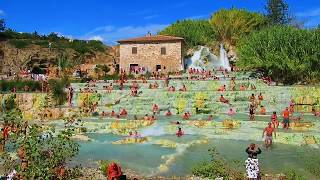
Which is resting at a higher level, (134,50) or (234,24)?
(234,24)

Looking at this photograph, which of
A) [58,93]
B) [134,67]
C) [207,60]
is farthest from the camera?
[207,60]

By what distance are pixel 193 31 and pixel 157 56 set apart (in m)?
10.2

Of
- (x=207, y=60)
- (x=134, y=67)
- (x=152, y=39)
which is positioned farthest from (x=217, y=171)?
(x=207, y=60)

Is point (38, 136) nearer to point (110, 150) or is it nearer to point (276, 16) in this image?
point (110, 150)

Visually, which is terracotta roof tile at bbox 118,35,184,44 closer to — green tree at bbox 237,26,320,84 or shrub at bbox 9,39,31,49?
green tree at bbox 237,26,320,84

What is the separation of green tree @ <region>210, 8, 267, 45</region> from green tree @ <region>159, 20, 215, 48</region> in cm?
112

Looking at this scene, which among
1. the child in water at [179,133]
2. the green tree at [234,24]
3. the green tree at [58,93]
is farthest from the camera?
the green tree at [234,24]

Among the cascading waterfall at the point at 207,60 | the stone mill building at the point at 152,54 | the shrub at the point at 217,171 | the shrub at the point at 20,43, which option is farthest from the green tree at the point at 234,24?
the shrub at the point at 217,171

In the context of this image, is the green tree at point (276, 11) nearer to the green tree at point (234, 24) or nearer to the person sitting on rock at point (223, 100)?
the green tree at point (234, 24)

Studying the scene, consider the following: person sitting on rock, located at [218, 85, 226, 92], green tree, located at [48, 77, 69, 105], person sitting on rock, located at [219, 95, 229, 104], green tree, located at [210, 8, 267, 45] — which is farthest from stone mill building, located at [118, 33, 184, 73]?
person sitting on rock, located at [219, 95, 229, 104]

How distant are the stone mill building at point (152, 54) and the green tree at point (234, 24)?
9798mm

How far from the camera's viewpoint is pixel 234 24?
201 feet

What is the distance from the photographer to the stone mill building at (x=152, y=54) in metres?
53.3

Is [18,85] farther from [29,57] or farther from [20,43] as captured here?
[20,43]
